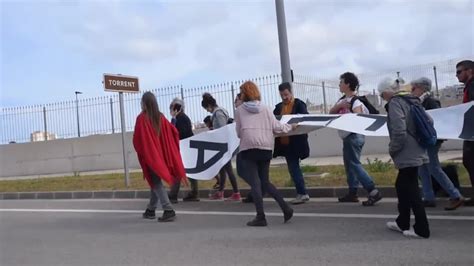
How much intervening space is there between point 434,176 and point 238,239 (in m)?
2.92

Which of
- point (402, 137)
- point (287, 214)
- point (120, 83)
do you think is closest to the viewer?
point (402, 137)

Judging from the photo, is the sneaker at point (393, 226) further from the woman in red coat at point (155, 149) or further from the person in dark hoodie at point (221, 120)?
the person in dark hoodie at point (221, 120)

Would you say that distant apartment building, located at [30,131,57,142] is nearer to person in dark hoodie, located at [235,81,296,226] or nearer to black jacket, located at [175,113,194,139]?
black jacket, located at [175,113,194,139]

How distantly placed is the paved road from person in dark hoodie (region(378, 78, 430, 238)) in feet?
0.92

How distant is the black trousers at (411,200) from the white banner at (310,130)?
1457mm

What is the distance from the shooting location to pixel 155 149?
7.49 meters

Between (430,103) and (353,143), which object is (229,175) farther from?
(430,103)

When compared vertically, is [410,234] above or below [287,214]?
below

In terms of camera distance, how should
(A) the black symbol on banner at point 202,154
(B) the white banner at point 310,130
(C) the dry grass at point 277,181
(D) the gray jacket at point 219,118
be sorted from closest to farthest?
(B) the white banner at point 310,130, (A) the black symbol on banner at point 202,154, (D) the gray jacket at point 219,118, (C) the dry grass at point 277,181

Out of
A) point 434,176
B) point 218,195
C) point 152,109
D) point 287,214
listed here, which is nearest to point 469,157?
point 434,176

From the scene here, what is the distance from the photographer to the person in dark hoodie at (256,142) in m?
6.82

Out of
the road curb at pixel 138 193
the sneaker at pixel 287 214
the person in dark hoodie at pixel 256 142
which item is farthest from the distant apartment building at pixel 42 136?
the sneaker at pixel 287 214

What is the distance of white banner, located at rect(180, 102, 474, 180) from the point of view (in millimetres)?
7089

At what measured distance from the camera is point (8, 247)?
6.47 m
